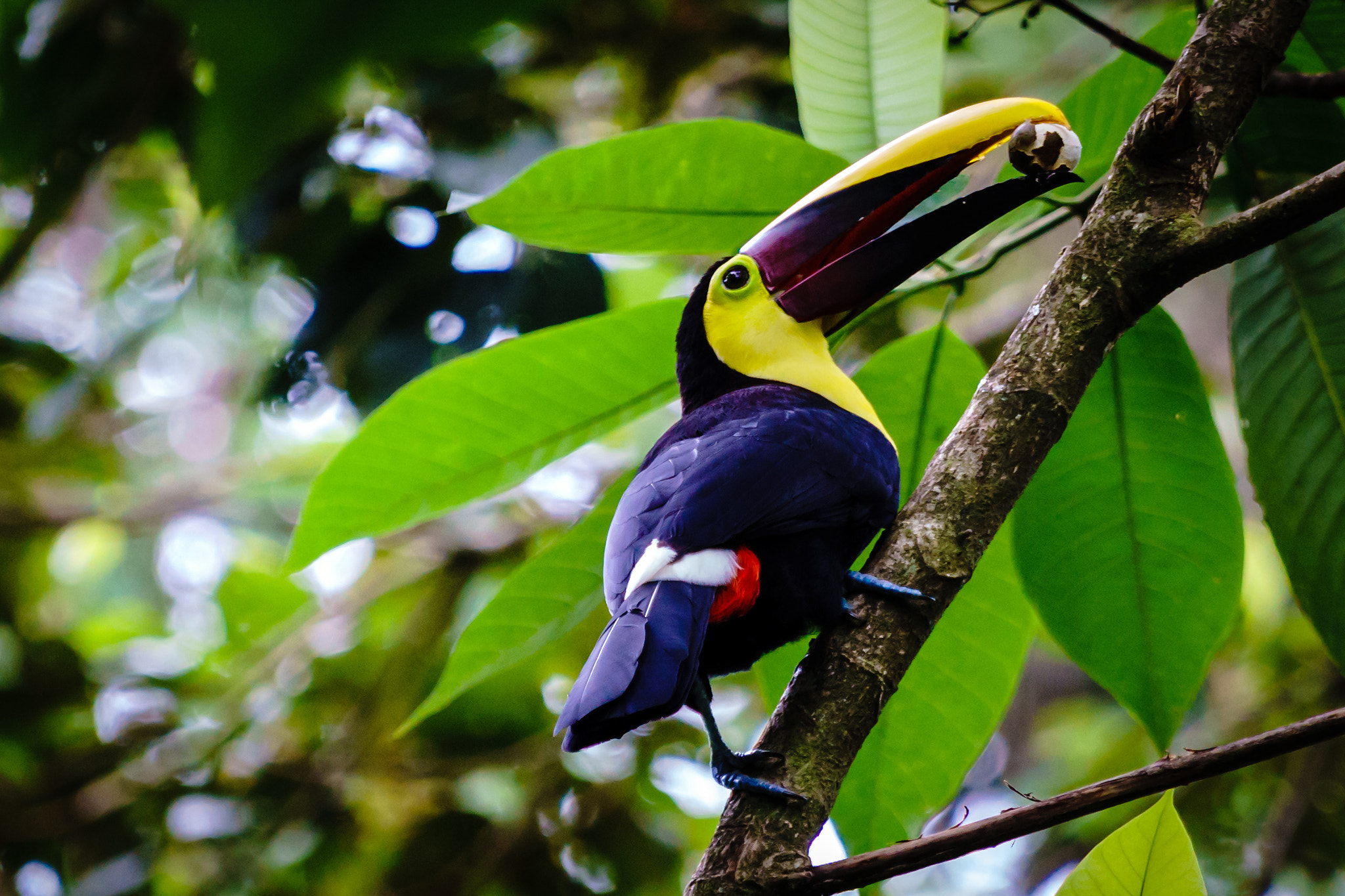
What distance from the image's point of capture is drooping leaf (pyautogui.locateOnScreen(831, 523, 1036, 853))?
1.63 meters

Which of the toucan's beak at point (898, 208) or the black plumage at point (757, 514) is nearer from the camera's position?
the black plumage at point (757, 514)

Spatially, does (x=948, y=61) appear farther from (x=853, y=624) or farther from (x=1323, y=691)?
(x=853, y=624)

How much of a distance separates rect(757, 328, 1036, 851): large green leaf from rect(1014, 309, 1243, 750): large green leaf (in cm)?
12

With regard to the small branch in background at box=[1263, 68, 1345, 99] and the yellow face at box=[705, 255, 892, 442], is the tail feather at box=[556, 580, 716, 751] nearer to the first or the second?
the yellow face at box=[705, 255, 892, 442]

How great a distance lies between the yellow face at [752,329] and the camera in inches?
74.1

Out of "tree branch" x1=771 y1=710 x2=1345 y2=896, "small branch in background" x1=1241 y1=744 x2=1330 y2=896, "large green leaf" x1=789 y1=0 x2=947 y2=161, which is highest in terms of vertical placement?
"large green leaf" x1=789 y1=0 x2=947 y2=161

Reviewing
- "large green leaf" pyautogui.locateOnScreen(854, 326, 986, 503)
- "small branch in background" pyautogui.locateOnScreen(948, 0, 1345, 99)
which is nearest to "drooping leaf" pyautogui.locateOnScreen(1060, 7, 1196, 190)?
"small branch in background" pyautogui.locateOnScreen(948, 0, 1345, 99)

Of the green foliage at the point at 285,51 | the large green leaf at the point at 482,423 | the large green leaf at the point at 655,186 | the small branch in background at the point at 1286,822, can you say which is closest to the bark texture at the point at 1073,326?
the large green leaf at the point at 655,186

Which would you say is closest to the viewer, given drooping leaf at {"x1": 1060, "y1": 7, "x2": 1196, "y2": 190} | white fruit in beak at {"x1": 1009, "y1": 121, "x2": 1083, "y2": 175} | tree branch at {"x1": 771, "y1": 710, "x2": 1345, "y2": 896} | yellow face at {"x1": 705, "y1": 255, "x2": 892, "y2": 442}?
tree branch at {"x1": 771, "y1": 710, "x2": 1345, "y2": 896}

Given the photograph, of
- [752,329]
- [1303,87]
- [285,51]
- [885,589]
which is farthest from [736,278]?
[285,51]

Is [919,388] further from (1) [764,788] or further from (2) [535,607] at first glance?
(1) [764,788]

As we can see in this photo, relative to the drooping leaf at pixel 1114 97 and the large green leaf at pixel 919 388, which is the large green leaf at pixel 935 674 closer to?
the large green leaf at pixel 919 388

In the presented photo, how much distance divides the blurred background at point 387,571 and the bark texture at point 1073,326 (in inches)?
18.9

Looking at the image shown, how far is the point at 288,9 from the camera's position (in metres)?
0.28
